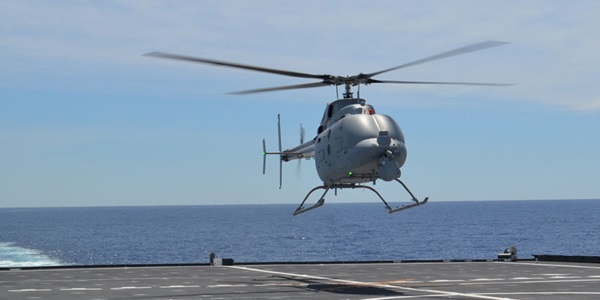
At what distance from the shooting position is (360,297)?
109 feet

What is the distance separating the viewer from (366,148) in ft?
115

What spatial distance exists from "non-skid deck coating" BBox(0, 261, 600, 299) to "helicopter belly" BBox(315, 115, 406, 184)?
5.39m

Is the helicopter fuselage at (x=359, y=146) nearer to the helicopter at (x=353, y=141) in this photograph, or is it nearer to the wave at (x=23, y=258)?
the helicopter at (x=353, y=141)

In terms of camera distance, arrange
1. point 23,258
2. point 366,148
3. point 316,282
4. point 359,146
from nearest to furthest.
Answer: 1. point 366,148
2. point 359,146
3. point 316,282
4. point 23,258

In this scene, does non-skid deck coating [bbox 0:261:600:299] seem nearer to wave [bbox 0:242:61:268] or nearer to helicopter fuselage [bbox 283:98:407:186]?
helicopter fuselage [bbox 283:98:407:186]

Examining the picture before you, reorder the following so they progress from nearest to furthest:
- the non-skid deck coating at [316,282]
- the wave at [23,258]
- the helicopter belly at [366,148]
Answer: the non-skid deck coating at [316,282] → the helicopter belly at [366,148] → the wave at [23,258]

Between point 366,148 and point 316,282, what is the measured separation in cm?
917

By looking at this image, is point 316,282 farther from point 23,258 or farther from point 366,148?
point 23,258

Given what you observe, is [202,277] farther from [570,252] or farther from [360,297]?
[570,252]

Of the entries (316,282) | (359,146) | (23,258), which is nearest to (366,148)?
(359,146)

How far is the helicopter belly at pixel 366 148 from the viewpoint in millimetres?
34875

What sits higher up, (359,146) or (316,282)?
(359,146)

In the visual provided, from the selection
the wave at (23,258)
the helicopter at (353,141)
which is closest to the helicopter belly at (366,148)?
the helicopter at (353,141)

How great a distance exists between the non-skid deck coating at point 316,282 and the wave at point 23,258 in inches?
2433
